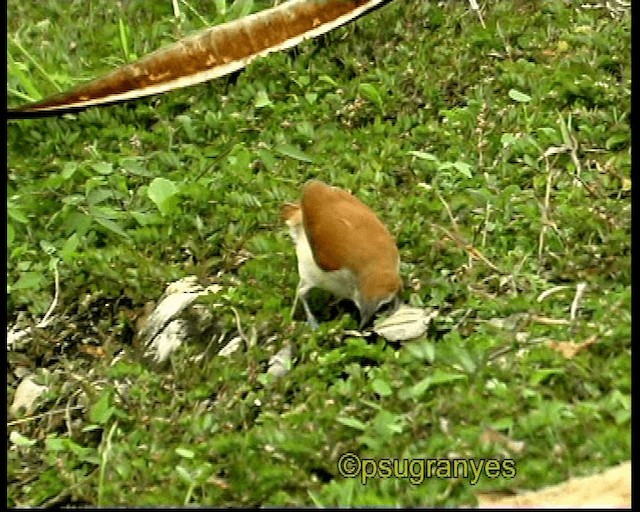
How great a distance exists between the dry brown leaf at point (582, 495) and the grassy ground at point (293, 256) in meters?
0.05

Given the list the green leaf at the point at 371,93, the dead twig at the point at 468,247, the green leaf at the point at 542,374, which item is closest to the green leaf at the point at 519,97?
the green leaf at the point at 371,93

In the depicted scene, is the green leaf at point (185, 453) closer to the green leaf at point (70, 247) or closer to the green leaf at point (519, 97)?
the green leaf at point (70, 247)

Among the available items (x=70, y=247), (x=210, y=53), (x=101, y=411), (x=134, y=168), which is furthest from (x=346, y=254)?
(x=210, y=53)

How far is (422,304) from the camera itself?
598 cm

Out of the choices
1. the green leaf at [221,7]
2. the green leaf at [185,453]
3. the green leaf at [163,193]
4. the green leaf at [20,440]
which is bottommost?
the green leaf at [20,440]

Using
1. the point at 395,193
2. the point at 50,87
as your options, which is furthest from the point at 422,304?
the point at 50,87

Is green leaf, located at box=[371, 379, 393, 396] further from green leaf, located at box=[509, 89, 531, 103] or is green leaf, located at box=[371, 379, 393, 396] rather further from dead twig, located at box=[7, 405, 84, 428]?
green leaf, located at box=[509, 89, 531, 103]

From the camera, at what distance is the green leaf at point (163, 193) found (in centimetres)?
711

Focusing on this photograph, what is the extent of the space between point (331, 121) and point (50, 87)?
178cm

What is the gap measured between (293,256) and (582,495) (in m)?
2.36

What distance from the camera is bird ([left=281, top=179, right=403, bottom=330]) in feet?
19.3

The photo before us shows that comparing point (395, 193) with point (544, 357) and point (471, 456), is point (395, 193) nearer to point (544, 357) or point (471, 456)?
point (544, 357)

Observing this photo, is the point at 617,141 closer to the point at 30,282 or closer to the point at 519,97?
the point at 519,97

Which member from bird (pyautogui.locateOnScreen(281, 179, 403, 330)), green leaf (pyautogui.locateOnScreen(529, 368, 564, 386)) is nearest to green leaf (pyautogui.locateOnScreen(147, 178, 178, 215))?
bird (pyautogui.locateOnScreen(281, 179, 403, 330))
